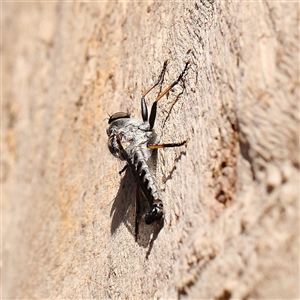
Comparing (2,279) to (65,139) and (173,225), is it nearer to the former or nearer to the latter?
(65,139)

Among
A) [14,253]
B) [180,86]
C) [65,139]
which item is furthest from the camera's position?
[14,253]

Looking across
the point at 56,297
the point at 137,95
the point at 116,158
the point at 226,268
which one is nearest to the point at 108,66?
the point at 137,95

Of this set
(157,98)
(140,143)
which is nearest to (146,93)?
(157,98)

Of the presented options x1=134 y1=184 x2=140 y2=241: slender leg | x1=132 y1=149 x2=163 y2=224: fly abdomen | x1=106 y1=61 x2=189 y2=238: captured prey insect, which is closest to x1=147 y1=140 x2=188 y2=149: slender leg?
x1=106 y1=61 x2=189 y2=238: captured prey insect

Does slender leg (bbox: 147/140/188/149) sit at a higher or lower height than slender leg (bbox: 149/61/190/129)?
lower

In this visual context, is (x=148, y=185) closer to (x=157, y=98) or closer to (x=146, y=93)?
(x=157, y=98)

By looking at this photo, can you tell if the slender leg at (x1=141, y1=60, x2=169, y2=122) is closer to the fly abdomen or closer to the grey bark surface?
Answer: the grey bark surface
